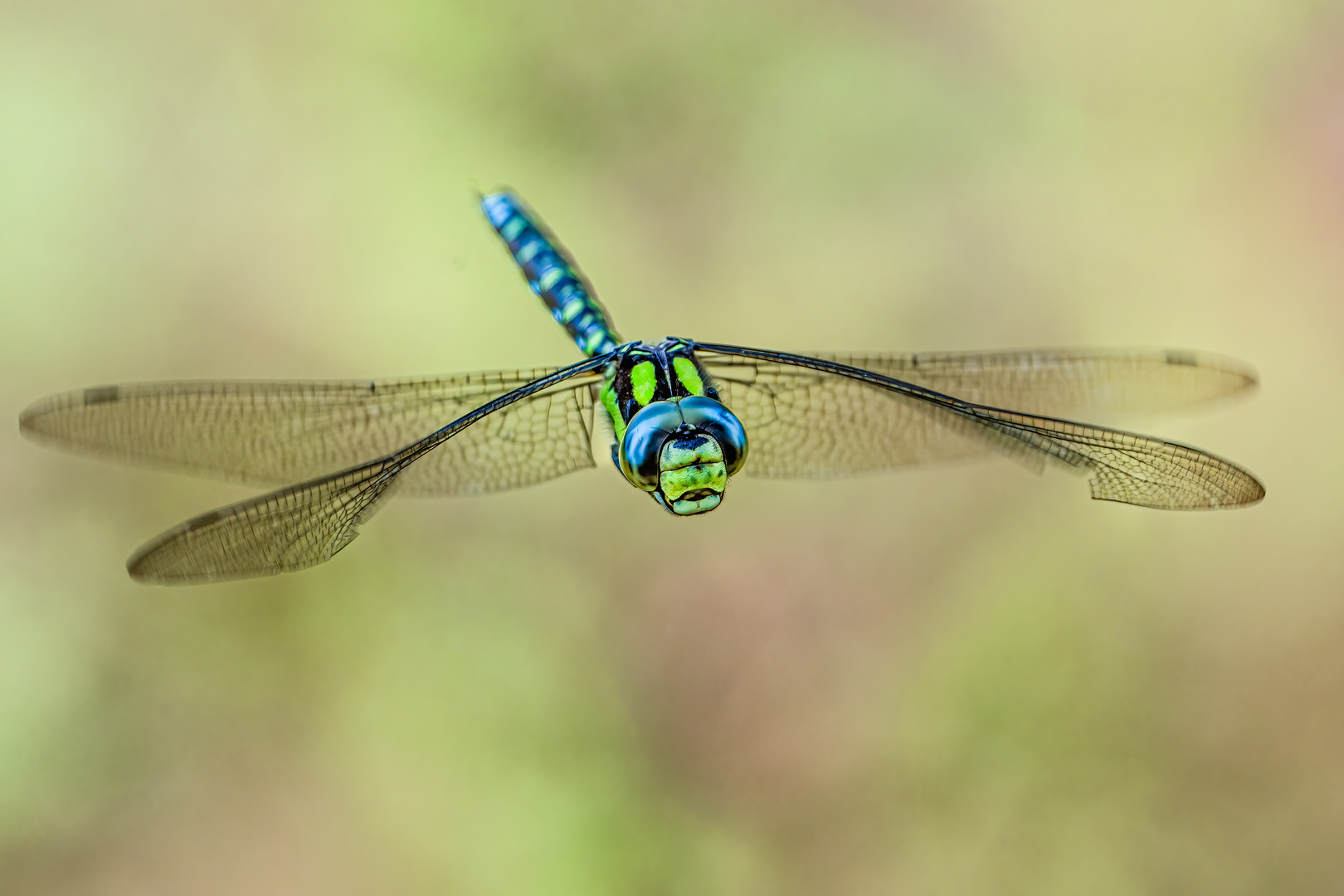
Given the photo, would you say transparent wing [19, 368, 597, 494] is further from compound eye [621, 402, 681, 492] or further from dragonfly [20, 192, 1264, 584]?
compound eye [621, 402, 681, 492]

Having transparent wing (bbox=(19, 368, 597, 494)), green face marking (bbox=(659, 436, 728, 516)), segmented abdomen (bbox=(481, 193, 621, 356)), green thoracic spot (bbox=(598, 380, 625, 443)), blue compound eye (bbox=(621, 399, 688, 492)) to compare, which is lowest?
green face marking (bbox=(659, 436, 728, 516))

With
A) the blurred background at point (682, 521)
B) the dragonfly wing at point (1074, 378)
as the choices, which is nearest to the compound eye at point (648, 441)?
the dragonfly wing at point (1074, 378)

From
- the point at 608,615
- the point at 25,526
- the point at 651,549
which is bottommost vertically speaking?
the point at 608,615

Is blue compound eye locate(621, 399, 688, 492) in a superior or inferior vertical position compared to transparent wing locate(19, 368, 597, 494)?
inferior

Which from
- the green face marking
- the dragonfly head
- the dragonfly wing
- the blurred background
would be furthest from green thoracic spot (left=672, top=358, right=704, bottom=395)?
the blurred background

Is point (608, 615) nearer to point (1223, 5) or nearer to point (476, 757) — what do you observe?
point (476, 757)

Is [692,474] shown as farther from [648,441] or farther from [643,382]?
[643,382]

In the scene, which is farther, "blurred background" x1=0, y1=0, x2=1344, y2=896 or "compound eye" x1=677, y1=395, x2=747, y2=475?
"blurred background" x1=0, y1=0, x2=1344, y2=896

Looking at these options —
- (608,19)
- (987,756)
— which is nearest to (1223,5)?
(608,19)
